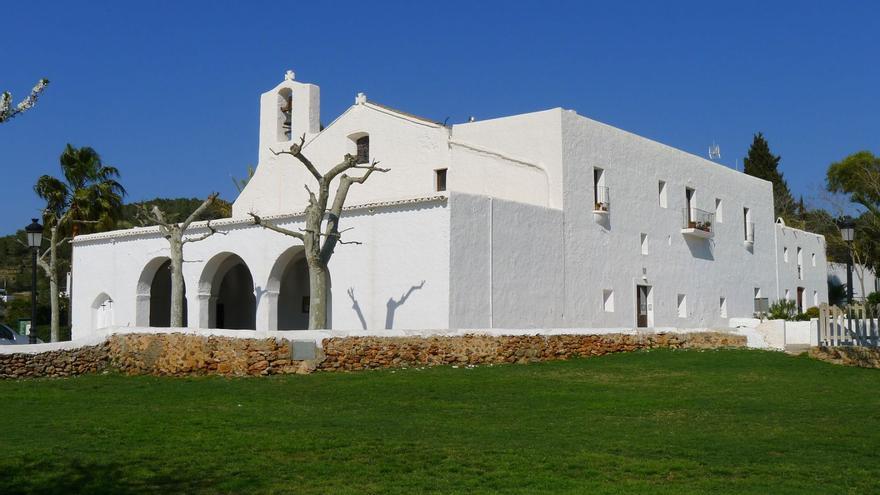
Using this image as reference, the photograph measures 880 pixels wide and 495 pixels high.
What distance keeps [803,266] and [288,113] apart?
25088mm

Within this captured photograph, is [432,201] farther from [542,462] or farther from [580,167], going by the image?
[542,462]

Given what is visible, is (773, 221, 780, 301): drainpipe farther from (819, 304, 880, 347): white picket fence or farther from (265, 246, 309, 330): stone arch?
(265, 246, 309, 330): stone arch

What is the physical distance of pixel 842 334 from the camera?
69.4ft

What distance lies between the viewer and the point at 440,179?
81.9ft

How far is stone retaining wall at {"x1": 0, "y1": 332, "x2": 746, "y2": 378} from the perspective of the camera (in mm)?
17578

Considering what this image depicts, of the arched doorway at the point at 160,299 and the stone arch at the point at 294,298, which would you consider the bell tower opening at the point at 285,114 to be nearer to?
the stone arch at the point at 294,298

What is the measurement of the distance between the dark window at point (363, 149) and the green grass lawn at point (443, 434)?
1034cm

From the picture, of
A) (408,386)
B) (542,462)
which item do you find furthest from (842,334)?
(542,462)

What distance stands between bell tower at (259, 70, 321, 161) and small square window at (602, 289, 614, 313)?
1005 centimetres

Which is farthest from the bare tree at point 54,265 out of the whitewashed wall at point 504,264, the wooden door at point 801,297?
the wooden door at point 801,297

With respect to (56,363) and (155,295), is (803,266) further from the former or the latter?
(56,363)

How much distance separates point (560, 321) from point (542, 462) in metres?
16.1

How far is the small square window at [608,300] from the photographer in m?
27.4

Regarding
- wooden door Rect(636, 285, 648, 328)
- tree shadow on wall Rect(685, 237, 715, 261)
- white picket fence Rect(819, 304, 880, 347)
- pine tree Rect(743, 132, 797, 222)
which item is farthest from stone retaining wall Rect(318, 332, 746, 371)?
pine tree Rect(743, 132, 797, 222)
